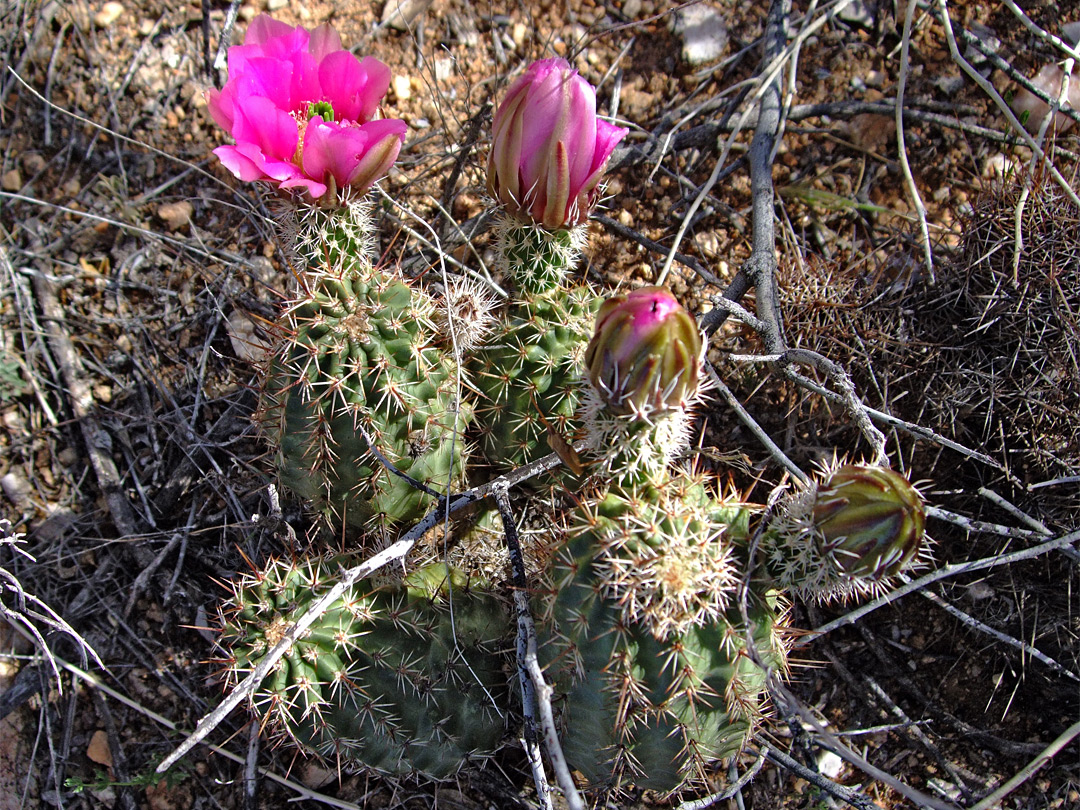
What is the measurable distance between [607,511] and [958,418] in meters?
1.23

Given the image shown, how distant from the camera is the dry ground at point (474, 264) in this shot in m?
2.09

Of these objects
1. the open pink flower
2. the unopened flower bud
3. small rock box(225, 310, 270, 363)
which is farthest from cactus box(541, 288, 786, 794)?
small rock box(225, 310, 270, 363)

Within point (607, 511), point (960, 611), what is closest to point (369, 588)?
point (607, 511)

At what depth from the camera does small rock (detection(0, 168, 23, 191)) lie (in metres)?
2.63

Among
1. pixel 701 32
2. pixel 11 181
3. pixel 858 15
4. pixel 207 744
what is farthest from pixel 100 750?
pixel 858 15

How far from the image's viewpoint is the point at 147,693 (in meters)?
2.20

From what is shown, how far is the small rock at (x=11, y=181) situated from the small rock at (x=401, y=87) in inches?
52.9

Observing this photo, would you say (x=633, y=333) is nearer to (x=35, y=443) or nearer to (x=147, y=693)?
(x=147, y=693)

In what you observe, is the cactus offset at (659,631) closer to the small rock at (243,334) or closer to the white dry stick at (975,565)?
the white dry stick at (975,565)

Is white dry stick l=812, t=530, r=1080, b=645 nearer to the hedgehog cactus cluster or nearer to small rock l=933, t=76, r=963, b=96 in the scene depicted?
the hedgehog cactus cluster

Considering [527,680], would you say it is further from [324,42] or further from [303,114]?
[324,42]

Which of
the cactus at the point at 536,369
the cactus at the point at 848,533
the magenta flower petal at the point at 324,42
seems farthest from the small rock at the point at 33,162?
the cactus at the point at 848,533

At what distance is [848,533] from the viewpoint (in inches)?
51.9

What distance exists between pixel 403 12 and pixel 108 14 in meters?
1.06
